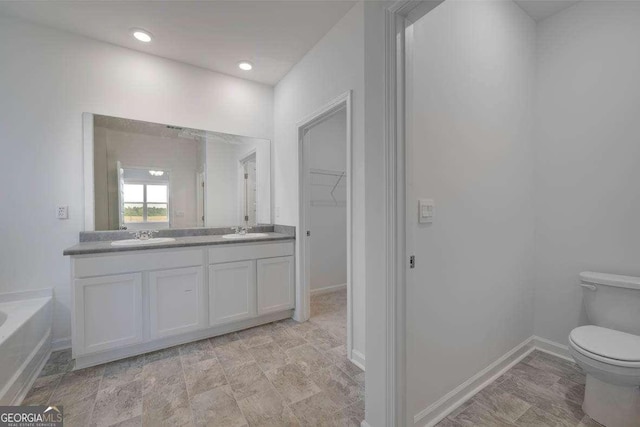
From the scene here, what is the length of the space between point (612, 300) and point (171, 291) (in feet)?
10.3

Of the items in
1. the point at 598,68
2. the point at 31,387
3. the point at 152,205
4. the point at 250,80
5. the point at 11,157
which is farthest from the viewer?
the point at 250,80

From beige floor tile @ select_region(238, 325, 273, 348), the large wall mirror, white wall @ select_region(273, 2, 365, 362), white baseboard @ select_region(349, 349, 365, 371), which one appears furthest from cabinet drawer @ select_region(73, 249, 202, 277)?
white baseboard @ select_region(349, 349, 365, 371)

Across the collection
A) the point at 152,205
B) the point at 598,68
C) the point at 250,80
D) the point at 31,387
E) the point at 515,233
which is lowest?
→ the point at 31,387

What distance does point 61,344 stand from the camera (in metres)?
2.21

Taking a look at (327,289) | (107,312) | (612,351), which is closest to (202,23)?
(107,312)

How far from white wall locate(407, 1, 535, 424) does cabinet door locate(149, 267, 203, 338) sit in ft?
5.95

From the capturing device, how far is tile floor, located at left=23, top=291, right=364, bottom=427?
4.87 ft

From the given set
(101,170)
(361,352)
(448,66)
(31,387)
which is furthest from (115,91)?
(361,352)

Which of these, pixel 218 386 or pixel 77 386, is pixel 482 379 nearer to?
pixel 218 386

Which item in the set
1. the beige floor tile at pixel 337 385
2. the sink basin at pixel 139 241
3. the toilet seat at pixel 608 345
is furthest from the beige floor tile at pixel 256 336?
the toilet seat at pixel 608 345

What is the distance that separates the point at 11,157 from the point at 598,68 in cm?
446

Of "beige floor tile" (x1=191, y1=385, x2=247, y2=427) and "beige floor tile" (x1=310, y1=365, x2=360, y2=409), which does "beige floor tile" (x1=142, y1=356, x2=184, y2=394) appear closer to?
"beige floor tile" (x1=191, y1=385, x2=247, y2=427)

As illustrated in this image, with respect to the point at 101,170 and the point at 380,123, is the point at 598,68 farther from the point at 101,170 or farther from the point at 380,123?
the point at 101,170

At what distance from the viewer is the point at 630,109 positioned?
1770 millimetres
